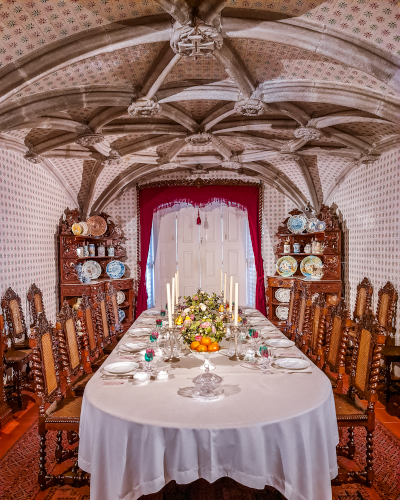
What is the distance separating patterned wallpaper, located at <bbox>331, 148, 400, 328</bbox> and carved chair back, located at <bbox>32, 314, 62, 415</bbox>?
4.47 m

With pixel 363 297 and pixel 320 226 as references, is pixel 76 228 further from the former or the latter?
pixel 363 297

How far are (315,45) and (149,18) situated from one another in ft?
4.62

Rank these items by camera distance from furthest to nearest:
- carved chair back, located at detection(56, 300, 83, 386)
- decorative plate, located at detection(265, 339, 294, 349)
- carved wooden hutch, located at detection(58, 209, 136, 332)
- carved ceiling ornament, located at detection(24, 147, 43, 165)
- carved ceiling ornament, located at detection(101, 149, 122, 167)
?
carved wooden hutch, located at detection(58, 209, 136, 332) → carved ceiling ornament, located at detection(101, 149, 122, 167) → carved ceiling ornament, located at detection(24, 147, 43, 165) → decorative plate, located at detection(265, 339, 294, 349) → carved chair back, located at detection(56, 300, 83, 386)

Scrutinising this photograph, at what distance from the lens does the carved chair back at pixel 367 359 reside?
278 cm

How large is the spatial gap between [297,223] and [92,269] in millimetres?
4620

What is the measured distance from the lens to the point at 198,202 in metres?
8.48

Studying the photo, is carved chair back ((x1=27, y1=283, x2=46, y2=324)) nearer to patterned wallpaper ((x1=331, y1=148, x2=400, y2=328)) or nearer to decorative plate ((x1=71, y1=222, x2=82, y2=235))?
decorative plate ((x1=71, y1=222, x2=82, y2=235))

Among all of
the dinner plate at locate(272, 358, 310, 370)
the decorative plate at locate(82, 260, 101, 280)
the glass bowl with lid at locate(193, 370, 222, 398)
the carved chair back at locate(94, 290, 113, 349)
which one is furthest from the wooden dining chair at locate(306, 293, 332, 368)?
the decorative plate at locate(82, 260, 101, 280)

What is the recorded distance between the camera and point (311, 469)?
216cm

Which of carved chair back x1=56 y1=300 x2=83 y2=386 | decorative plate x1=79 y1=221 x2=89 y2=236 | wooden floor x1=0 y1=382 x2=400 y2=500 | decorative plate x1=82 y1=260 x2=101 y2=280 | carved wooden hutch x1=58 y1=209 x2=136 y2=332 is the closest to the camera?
carved chair back x1=56 y1=300 x2=83 y2=386

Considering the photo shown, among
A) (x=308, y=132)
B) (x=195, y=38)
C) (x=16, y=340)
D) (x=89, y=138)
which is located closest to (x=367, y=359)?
(x=195, y=38)

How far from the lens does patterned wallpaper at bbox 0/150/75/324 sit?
5113 mm

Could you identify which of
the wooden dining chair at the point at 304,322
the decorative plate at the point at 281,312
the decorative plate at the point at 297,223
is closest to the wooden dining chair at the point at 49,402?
the wooden dining chair at the point at 304,322

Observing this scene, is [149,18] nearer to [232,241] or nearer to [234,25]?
[234,25]
